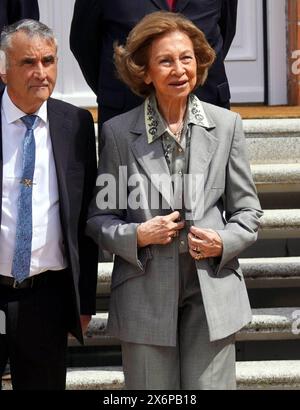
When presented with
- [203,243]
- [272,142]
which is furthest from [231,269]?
[272,142]

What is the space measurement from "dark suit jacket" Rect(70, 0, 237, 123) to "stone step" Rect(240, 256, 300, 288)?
0.90m

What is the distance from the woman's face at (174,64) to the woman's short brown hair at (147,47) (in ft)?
0.09

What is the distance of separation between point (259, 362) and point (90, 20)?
1612 mm

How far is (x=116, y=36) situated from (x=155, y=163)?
89 cm

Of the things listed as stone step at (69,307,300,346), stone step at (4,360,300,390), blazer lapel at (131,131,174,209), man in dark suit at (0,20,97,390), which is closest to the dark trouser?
man in dark suit at (0,20,97,390)

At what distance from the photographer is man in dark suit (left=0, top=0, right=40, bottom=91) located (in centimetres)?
430

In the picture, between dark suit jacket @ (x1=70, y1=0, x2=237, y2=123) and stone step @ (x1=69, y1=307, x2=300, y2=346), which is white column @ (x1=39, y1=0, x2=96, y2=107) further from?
stone step @ (x1=69, y1=307, x2=300, y2=346)

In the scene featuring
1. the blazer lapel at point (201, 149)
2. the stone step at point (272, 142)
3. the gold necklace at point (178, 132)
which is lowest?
the stone step at point (272, 142)

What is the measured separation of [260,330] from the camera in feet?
15.3

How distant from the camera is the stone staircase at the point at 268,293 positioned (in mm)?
4516

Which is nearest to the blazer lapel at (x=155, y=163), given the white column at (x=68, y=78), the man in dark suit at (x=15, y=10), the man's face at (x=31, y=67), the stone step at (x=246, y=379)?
the man's face at (x=31, y=67)

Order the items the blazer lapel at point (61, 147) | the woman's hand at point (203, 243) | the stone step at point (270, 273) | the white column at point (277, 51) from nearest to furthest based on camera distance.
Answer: the woman's hand at point (203, 243), the blazer lapel at point (61, 147), the stone step at point (270, 273), the white column at point (277, 51)

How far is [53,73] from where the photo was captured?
3.53 m

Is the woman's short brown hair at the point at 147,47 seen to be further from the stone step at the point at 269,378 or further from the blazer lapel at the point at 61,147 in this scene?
the stone step at the point at 269,378
